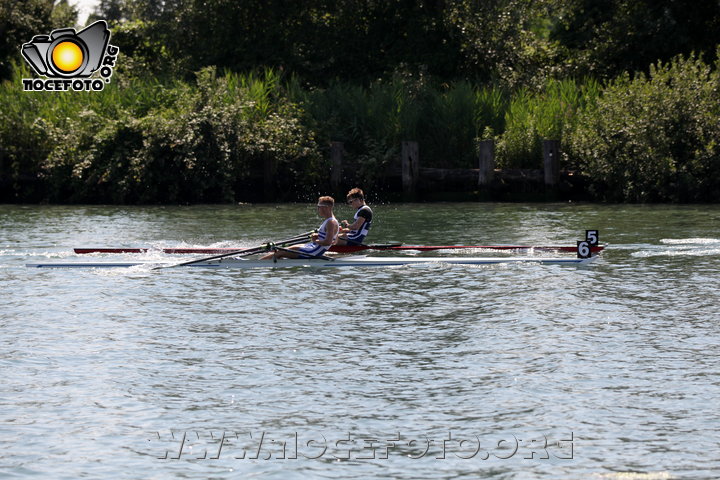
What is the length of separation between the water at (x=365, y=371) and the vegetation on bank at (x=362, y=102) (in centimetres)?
1464

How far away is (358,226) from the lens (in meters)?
20.1

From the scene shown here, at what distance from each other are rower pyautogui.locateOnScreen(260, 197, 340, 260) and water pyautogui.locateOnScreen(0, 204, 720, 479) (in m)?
0.39

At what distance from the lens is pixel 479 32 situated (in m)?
44.1

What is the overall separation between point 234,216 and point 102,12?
43697 mm

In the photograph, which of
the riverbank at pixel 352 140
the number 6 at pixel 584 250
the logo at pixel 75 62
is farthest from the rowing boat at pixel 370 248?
the logo at pixel 75 62

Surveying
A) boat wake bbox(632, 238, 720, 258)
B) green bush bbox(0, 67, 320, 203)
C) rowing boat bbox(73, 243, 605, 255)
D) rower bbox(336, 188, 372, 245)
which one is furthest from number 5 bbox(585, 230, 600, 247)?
green bush bbox(0, 67, 320, 203)

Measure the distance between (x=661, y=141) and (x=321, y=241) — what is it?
18.1 meters

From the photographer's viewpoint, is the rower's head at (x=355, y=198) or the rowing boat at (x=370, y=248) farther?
the rowing boat at (x=370, y=248)

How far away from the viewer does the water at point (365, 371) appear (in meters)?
8.73

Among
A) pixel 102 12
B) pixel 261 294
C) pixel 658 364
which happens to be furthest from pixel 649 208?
pixel 102 12

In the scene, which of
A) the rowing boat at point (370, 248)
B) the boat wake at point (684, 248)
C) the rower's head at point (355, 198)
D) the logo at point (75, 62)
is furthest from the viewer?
the logo at point (75, 62)

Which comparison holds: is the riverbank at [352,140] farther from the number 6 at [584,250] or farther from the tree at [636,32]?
the number 6 at [584,250]

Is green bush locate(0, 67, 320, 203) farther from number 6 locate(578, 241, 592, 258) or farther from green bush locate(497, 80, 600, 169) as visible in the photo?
number 6 locate(578, 241, 592, 258)

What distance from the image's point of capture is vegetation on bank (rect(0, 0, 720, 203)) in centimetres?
3491
